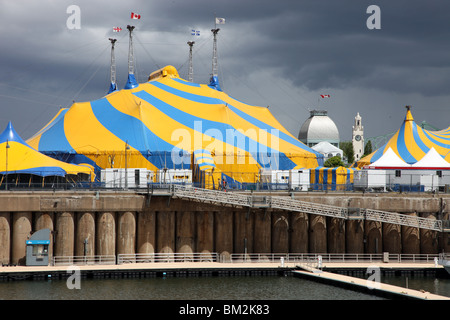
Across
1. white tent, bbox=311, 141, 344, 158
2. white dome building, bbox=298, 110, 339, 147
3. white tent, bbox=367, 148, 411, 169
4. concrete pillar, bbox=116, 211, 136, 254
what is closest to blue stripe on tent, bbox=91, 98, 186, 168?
white tent, bbox=367, 148, 411, 169

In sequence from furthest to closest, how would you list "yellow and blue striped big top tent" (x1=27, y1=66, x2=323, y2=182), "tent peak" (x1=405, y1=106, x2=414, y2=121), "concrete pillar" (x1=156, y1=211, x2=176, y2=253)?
"tent peak" (x1=405, y1=106, x2=414, y2=121), "yellow and blue striped big top tent" (x1=27, y1=66, x2=323, y2=182), "concrete pillar" (x1=156, y1=211, x2=176, y2=253)

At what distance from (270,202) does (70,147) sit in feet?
80.6

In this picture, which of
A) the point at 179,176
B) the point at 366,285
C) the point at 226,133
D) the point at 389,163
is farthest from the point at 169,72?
the point at 366,285

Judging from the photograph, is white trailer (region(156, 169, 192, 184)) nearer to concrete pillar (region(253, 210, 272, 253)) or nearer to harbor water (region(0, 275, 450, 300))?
concrete pillar (region(253, 210, 272, 253))

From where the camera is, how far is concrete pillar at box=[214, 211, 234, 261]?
45.5m

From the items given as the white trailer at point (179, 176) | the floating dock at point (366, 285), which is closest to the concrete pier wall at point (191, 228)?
the floating dock at point (366, 285)

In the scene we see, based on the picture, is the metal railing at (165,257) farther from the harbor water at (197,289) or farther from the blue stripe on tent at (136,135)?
the blue stripe on tent at (136,135)

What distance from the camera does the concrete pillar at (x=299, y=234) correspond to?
46.3 meters

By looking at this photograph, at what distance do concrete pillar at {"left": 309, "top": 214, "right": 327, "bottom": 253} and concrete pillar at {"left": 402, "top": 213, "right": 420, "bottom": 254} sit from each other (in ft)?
16.6

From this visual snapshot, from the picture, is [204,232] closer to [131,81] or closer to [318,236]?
[318,236]

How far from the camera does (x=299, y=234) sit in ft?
152

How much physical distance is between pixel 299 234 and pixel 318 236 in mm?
1198

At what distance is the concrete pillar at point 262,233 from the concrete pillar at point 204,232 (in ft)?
8.98

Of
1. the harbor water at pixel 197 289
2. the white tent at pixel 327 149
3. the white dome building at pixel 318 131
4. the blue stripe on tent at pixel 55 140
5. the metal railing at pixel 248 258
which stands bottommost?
the harbor water at pixel 197 289
